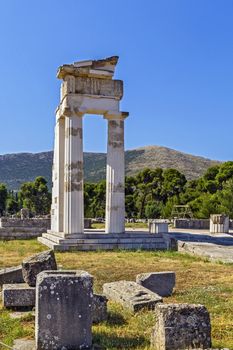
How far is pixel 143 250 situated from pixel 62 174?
20.9ft

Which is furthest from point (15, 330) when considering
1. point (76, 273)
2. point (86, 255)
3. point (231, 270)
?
point (86, 255)

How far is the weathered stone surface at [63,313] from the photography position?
652 centimetres

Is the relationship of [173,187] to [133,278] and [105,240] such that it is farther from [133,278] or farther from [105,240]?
[133,278]

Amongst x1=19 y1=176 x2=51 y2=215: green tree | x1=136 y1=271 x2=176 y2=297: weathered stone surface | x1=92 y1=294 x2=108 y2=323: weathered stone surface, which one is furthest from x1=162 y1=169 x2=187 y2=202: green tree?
x1=92 y1=294 x2=108 y2=323: weathered stone surface

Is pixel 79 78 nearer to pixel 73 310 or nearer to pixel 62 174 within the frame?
pixel 62 174

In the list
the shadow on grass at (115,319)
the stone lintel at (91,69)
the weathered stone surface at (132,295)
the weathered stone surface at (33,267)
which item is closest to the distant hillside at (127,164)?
the stone lintel at (91,69)

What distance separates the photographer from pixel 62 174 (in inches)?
1000

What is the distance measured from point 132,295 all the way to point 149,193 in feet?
193

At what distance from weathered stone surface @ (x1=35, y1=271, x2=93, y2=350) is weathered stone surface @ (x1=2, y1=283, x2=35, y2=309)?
248 cm

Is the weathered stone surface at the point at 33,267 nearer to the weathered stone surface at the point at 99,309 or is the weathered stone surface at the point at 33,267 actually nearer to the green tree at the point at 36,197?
the weathered stone surface at the point at 99,309

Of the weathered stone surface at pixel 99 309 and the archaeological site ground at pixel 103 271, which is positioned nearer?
the archaeological site ground at pixel 103 271

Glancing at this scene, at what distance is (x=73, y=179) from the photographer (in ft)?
75.0

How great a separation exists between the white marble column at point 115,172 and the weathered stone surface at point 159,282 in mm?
12745

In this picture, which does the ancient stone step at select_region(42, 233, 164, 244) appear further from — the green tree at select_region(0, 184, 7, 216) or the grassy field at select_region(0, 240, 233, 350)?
the green tree at select_region(0, 184, 7, 216)
